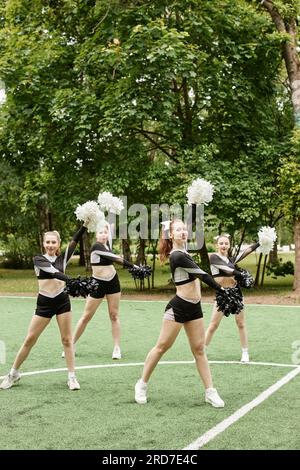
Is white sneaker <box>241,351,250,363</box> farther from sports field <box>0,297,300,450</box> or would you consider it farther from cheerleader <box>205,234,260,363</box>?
sports field <box>0,297,300,450</box>

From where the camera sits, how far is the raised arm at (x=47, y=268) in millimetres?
6616

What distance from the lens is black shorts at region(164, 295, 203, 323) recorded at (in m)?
6.19

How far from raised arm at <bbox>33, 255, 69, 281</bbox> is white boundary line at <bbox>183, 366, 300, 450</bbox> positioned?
208 centimetres

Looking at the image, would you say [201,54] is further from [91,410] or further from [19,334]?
[91,410]

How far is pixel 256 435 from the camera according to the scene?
5.31 metres

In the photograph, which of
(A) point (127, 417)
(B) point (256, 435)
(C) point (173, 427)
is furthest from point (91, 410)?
(B) point (256, 435)

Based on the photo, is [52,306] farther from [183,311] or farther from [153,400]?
[183,311]

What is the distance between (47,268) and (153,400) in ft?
5.55

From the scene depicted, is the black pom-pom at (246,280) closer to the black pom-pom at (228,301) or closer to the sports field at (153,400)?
the black pom-pom at (228,301)

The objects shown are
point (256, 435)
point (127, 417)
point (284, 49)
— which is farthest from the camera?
point (284, 49)

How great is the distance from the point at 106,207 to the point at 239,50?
12647 millimetres

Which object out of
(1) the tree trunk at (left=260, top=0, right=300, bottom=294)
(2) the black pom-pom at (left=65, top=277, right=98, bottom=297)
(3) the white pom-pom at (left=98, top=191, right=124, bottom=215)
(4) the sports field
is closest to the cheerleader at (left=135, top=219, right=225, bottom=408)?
(4) the sports field

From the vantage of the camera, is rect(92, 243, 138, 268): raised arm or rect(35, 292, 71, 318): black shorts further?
rect(92, 243, 138, 268): raised arm

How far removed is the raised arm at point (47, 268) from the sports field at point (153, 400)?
1232mm
